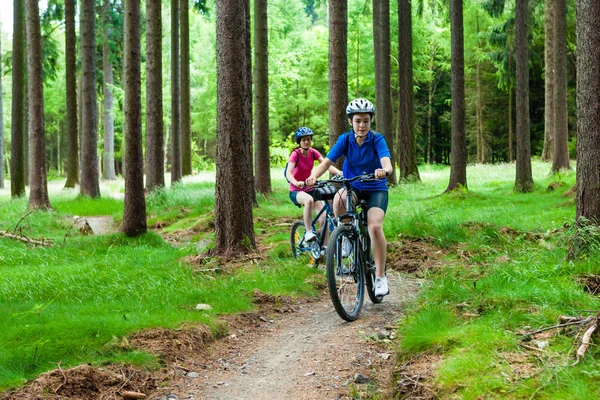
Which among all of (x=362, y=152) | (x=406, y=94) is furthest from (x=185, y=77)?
(x=362, y=152)

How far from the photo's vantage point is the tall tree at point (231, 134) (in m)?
9.40

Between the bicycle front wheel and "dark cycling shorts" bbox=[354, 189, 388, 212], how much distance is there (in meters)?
0.44

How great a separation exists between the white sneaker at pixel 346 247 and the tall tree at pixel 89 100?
16.9 metres

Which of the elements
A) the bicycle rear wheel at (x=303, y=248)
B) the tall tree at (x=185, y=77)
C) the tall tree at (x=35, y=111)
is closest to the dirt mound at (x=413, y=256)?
the bicycle rear wheel at (x=303, y=248)

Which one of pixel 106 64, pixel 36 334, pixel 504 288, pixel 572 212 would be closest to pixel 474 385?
pixel 504 288

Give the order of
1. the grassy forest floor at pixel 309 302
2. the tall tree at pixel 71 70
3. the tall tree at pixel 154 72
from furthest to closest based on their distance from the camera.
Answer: the tall tree at pixel 71 70, the tall tree at pixel 154 72, the grassy forest floor at pixel 309 302

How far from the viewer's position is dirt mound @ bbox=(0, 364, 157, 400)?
179 inches

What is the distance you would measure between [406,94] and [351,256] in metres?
19.4

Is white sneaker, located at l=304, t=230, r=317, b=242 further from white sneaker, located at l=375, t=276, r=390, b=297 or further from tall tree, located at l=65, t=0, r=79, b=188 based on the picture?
tall tree, located at l=65, t=0, r=79, b=188

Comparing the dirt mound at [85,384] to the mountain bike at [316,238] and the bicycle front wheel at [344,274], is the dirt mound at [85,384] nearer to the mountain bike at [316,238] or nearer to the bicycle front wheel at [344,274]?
the bicycle front wheel at [344,274]

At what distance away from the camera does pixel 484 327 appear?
4.96 metres

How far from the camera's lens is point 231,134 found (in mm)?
9445

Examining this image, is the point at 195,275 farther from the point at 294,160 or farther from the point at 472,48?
the point at 472,48

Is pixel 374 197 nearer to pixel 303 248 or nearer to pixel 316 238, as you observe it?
pixel 316 238
